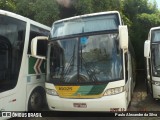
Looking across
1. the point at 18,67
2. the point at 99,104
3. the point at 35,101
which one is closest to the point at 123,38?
the point at 99,104

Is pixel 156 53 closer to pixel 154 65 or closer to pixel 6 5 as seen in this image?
pixel 154 65

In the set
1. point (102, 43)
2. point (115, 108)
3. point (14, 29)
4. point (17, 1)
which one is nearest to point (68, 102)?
point (115, 108)

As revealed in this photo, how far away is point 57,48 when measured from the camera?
7.30 m

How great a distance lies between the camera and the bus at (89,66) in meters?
6.47

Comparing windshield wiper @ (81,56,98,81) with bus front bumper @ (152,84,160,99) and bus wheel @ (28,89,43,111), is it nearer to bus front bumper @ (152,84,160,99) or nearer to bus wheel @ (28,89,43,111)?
bus wheel @ (28,89,43,111)

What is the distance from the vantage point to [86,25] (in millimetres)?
7414

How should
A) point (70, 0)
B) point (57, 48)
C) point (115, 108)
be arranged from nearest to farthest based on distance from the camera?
1. point (115, 108)
2. point (57, 48)
3. point (70, 0)

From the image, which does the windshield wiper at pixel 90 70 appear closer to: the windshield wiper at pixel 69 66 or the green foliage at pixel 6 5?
the windshield wiper at pixel 69 66

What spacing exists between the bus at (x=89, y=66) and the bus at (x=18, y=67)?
475 mm

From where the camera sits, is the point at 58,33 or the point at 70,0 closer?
the point at 58,33

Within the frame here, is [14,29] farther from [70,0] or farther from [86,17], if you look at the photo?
[70,0]

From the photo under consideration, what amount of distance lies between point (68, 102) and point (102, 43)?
1732mm

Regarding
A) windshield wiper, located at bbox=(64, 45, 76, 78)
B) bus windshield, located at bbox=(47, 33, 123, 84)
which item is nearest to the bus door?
bus windshield, located at bbox=(47, 33, 123, 84)

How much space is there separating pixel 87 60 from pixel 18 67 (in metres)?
1.84
